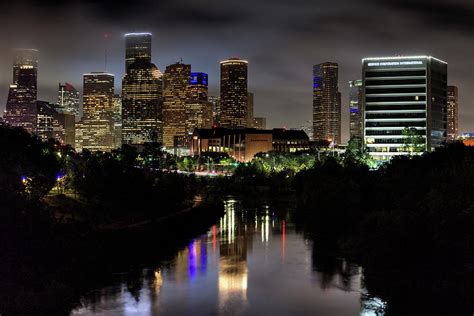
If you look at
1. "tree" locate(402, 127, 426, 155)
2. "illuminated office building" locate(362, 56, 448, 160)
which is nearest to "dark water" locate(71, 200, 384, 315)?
"tree" locate(402, 127, 426, 155)

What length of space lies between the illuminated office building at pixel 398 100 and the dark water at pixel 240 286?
10982 cm

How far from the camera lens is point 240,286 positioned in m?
40.5

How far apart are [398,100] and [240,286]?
5082 inches

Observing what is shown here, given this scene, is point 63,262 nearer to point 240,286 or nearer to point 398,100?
point 240,286

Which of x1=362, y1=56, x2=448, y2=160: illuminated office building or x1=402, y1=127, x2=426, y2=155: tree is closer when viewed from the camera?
x1=402, y1=127, x2=426, y2=155: tree

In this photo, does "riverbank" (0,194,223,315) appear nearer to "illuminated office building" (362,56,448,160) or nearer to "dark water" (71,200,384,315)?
"dark water" (71,200,384,315)

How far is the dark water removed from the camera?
114 feet

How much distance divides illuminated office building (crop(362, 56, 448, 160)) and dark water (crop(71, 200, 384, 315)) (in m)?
110

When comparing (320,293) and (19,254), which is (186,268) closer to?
(320,293)

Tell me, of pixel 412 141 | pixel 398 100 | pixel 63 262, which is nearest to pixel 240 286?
pixel 63 262

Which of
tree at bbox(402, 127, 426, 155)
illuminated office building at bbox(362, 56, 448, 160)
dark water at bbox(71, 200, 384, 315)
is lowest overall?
dark water at bbox(71, 200, 384, 315)

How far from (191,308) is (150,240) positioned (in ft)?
78.2

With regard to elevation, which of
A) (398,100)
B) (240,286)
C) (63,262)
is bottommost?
(240,286)

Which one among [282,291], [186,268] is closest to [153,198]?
[186,268]
